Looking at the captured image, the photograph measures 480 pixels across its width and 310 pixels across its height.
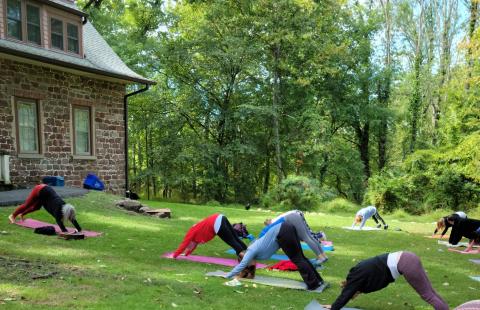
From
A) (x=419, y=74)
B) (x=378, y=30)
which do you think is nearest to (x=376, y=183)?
(x=419, y=74)

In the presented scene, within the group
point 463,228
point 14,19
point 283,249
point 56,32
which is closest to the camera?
point 283,249

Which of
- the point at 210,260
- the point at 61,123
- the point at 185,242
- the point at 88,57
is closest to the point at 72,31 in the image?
the point at 88,57

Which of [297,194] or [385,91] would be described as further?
[385,91]

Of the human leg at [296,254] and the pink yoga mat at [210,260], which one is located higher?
the human leg at [296,254]

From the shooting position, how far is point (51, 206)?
842 cm

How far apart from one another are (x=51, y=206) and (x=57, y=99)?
7.19m

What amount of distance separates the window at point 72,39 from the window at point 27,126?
268cm

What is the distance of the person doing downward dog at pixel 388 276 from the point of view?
193 inches

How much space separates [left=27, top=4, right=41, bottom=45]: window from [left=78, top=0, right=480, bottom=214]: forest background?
26.5 ft

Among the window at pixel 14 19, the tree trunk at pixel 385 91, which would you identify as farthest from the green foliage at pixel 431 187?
the window at pixel 14 19

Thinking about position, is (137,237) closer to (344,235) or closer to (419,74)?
(344,235)

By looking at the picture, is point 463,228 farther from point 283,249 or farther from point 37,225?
point 37,225

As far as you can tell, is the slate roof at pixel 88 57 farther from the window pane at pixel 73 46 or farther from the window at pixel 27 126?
the window at pixel 27 126

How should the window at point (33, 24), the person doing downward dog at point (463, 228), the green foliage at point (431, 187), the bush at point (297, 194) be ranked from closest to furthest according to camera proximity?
1. the person doing downward dog at point (463, 228)
2. the window at point (33, 24)
3. the green foliage at point (431, 187)
4. the bush at point (297, 194)
